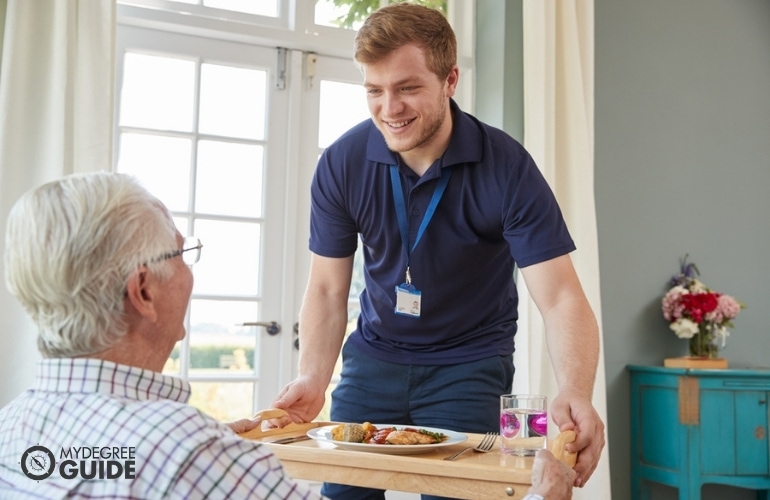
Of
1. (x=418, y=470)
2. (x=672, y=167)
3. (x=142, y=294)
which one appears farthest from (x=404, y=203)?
(x=672, y=167)

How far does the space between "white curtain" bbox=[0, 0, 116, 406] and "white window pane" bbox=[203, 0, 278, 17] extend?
603 millimetres

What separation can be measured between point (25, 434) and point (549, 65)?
307 cm

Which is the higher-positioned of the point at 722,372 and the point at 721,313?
the point at 721,313

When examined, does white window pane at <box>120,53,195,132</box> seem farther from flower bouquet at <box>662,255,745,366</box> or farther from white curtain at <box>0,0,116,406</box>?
flower bouquet at <box>662,255,745,366</box>

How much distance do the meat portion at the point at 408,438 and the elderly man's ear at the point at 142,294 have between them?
1.71ft

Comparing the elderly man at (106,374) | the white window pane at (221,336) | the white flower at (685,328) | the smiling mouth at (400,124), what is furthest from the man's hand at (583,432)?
the white flower at (685,328)

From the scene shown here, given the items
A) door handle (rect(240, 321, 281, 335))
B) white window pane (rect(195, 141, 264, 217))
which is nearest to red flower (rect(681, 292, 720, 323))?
door handle (rect(240, 321, 281, 335))

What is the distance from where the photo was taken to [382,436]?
1.54 meters

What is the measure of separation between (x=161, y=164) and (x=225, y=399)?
95cm

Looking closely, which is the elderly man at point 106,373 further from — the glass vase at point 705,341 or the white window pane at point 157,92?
the glass vase at point 705,341

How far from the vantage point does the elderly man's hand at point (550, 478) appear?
130cm

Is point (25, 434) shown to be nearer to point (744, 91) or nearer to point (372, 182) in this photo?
point (372, 182)

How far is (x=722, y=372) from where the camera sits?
3639 mm

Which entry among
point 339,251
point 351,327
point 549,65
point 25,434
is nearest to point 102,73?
point 339,251
